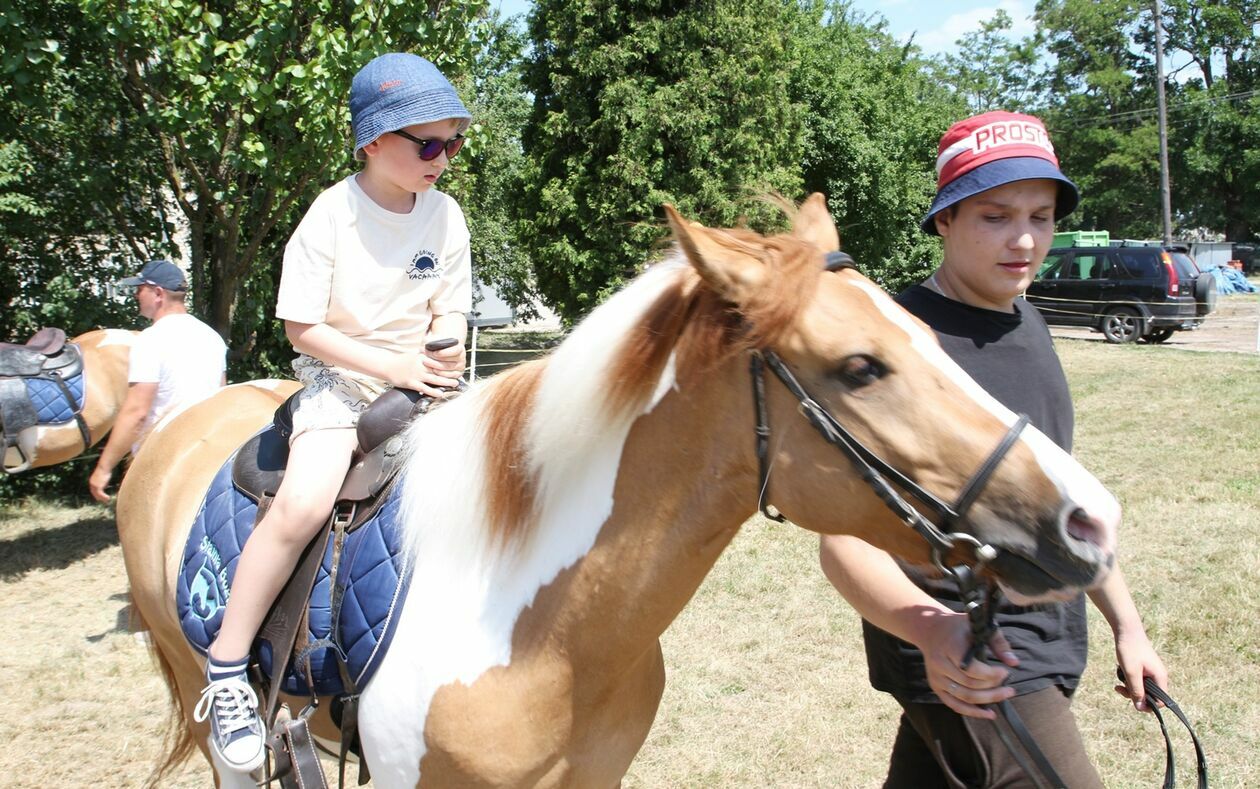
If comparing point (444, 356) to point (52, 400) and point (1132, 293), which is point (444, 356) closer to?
point (52, 400)

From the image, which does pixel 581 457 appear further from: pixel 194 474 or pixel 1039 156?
pixel 194 474

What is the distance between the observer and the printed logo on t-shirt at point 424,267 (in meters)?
2.39

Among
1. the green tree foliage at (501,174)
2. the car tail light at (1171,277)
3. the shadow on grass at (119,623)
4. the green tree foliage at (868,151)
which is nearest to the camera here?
the shadow on grass at (119,623)

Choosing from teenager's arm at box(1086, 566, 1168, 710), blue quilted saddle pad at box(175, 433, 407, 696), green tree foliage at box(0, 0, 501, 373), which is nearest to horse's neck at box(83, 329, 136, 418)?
green tree foliage at box(0, 0, 501, 373)

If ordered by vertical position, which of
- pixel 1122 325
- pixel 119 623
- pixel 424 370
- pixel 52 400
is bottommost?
pixel 119 623

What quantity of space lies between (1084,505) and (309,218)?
1953mm

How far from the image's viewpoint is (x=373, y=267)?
7.54 feet

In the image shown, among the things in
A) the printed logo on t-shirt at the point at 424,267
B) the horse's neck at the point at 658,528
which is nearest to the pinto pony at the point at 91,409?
the printed logo on t-shirt at the point at 424,267

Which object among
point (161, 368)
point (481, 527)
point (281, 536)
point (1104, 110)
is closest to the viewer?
point (481, 527)

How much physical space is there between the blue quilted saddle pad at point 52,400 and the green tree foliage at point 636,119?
24.6ft

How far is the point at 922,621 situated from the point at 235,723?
1.69 m

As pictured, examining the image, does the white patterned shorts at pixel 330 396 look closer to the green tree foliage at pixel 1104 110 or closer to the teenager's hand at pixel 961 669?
the teenager's hand at pixel 961 669

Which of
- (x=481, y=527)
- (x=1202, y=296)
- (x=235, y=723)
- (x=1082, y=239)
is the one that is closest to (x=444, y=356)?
(x=481, y=527)

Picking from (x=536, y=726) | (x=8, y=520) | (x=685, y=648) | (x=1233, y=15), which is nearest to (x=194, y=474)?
(x=536, y=726)
